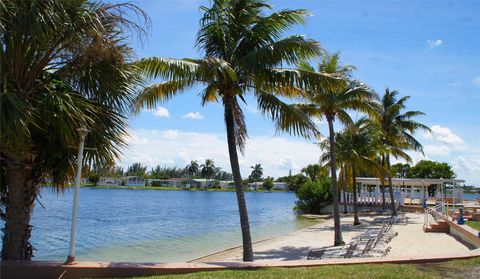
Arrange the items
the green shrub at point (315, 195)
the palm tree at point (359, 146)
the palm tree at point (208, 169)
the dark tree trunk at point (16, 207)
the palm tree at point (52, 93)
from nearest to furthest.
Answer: the palm tree at point (52, 93) < the dark tree trunk at point (16, 207) < the palm tree at point (359, 146) < the green shrub at point (315, 195) < the palm tree at point (208, 169)

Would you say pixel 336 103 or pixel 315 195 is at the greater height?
pixel 336 103

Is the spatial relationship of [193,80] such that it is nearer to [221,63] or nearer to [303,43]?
[221,63]

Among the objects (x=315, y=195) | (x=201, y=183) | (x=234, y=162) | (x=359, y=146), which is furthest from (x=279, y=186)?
(x=234, y=162)

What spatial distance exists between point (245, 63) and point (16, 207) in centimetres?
587

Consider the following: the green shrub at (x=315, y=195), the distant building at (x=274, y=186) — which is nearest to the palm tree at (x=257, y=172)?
the distant building at (x=274, y=186)

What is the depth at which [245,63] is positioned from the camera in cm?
1089

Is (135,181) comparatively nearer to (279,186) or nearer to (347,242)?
(279,186)

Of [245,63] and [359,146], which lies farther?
[359,146]

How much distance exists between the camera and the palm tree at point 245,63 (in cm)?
1095

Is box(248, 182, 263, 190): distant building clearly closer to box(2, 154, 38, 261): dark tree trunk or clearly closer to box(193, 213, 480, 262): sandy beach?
box(193, 213, 480, 262): sandy beach

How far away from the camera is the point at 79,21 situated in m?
8.23

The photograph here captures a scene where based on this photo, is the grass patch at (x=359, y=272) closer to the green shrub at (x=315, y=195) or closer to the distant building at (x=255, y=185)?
the green shrub at (x=315, y=195)

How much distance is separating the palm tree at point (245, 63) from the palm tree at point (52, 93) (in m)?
2.27

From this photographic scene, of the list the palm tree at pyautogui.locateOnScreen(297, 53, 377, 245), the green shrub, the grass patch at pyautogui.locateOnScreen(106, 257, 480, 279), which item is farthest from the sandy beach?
the green shrub
